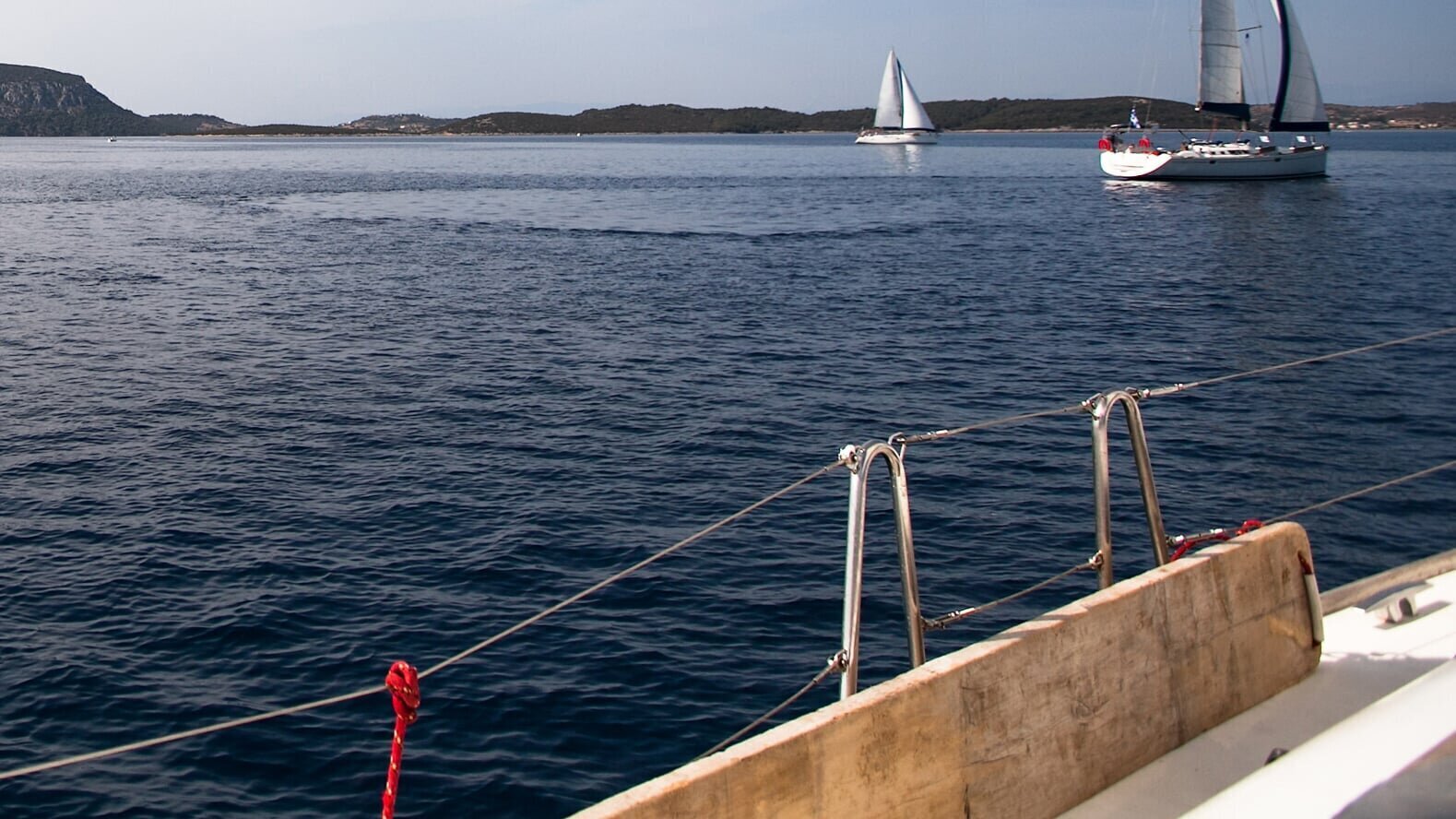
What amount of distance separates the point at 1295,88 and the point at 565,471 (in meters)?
85.8

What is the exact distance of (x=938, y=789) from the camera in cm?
482

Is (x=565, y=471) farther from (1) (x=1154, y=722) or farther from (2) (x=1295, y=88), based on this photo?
(2) (x=1295, y=88)

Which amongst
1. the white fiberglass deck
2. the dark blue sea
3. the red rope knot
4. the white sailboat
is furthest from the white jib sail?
the red rope knot

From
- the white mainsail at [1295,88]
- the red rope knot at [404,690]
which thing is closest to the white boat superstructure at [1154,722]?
the red rope knot at [404,690]

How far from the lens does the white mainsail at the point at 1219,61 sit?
282 feet

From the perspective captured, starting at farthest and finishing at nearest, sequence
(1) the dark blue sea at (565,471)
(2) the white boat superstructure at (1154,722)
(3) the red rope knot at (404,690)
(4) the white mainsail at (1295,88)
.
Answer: (4) the white mainsail at (1295,88) < (1) the dark blue sea at (565,471) < (3) the red rope knot at (404,690) < (2) the white boat superstructure at (1154,722)

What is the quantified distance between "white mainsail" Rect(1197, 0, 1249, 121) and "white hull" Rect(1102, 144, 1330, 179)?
11.9ft

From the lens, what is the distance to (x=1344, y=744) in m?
3.78

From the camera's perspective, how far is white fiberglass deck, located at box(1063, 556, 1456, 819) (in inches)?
142

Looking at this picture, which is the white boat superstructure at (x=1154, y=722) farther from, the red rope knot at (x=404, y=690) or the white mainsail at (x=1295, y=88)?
the white mainsail at (x=1295, y=88)

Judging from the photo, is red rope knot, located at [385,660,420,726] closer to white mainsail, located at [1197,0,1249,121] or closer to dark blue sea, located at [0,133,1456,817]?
dark blue sea, located at [0,133,1456,817]

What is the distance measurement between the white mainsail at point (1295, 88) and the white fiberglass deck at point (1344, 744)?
3688 inches

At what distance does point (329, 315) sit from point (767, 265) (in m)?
19.2

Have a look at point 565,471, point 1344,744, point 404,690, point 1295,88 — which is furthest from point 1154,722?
point 1295,88
